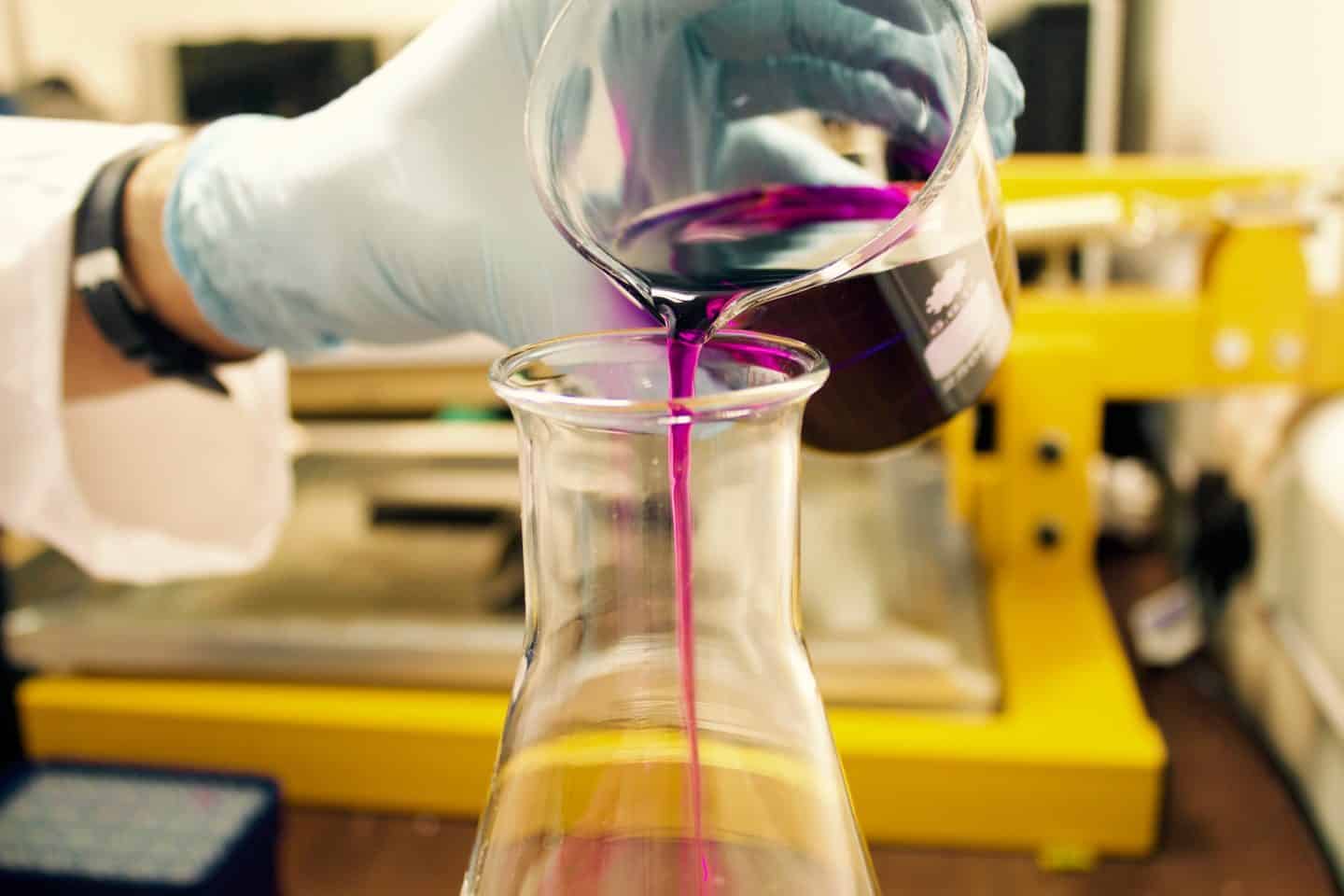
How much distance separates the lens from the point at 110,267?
0.69 metres

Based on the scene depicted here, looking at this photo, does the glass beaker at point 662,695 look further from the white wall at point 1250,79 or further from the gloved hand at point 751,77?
the white wall at point 1250,79

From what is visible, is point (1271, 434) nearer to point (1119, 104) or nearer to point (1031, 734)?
point (1031, 734)

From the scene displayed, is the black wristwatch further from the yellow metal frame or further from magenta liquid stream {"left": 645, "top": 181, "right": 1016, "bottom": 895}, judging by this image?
the yellow metal frame

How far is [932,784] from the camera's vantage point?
1214 millimetres

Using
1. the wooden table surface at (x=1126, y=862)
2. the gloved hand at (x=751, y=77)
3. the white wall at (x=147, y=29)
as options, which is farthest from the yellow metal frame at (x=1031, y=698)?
the white wall at (x=147, y=29)

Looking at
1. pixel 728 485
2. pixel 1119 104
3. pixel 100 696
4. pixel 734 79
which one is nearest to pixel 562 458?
pixel 728 485

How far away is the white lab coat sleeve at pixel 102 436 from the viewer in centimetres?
68

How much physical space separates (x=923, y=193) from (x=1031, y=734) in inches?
37.7

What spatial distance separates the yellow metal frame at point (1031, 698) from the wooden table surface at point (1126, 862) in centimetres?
3

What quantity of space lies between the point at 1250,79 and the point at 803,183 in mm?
1368

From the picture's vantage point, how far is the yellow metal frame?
1.20 m

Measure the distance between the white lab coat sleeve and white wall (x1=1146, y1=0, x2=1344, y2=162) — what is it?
124 cm

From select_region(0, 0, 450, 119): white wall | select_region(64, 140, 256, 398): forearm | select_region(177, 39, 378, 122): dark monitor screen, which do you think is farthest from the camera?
select_region(0, 0, 450, 119): white wall

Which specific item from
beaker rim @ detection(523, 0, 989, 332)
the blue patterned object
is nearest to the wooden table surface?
the blue patterned object
